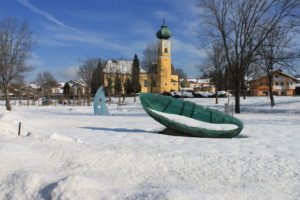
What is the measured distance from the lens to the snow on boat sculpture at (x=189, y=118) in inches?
567

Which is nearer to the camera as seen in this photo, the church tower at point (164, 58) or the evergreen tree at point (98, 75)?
the evergreen tree at point (98, 75)

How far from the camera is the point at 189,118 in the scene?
1498 centimetres

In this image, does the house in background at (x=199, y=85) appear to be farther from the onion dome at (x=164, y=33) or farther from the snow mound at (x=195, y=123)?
the snow mound at (x=195, y=123)

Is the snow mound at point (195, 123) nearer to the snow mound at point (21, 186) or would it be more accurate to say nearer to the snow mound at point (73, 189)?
the snow mound at point (21, 186)

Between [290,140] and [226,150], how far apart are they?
3.72 meters

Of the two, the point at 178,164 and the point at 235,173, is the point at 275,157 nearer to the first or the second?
the point at 235,173

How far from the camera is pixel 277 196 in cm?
679

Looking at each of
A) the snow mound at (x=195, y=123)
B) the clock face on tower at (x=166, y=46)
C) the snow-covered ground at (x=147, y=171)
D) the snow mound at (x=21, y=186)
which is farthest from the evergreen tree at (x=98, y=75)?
the snow mound at (x=21, y=186)

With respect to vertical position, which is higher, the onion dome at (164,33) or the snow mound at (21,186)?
the onion dome at (164,33)

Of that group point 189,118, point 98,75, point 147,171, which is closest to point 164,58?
point 98,75

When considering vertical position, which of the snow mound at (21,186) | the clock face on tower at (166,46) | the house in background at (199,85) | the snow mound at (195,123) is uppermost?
the clock face on tower at (166,46)

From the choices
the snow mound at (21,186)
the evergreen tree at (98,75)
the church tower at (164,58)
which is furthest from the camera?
the church tower at (164,58)

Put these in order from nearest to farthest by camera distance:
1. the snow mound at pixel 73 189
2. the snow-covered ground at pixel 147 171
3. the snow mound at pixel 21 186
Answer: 1. the snow mound at pixel 73 189
2. the snow-covered ground at pixel 147 171
3. the snow mound at pixel 21 186

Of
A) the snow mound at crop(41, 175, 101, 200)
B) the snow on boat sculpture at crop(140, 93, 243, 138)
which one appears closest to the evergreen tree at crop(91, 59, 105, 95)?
the snow on boat sculpture at crop(140, 93, 243, 138)
